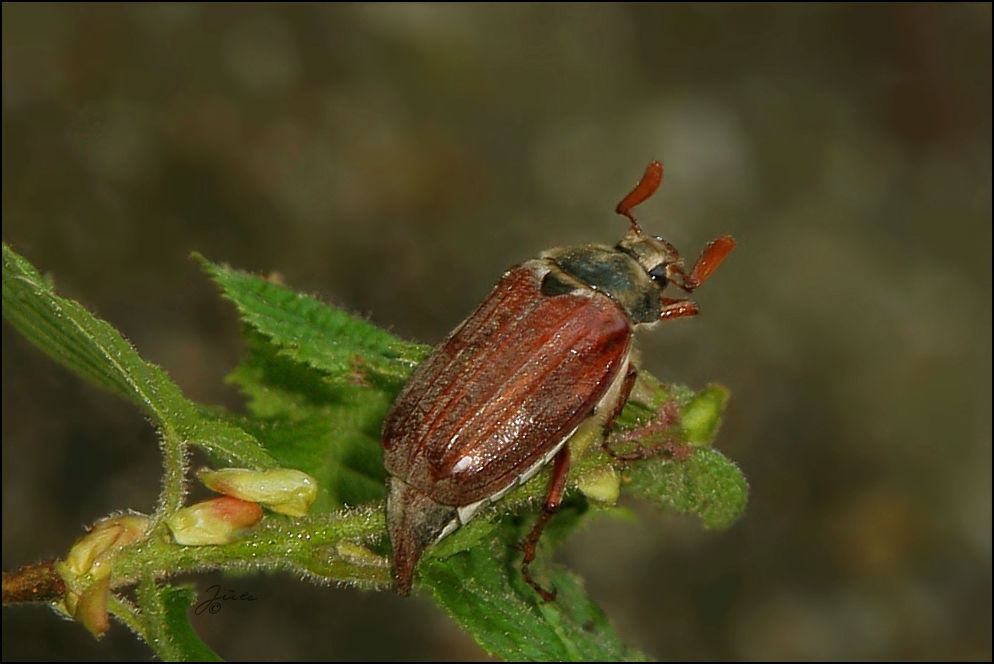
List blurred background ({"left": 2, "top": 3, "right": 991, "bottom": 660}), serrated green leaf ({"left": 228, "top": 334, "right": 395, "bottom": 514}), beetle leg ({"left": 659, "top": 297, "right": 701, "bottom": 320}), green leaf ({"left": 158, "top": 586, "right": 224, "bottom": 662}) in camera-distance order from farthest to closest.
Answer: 1. blurred background ({"left": 2, "top": 3, "right": 991, "bottom": 660})
2. beetle leg ({"left": 659, "top": 297, "right": 701, "bottom": 320})
3. serrated green leaf ({"left": 228, "top": 334, "right": 395, "bottom": 514})
4. green leaf ({"left": 158, "top": 586, "right": 224, "bottom": 662})

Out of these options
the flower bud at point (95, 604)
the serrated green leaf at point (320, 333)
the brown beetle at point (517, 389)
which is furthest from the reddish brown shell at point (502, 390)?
the flower bud at point (95, 604)

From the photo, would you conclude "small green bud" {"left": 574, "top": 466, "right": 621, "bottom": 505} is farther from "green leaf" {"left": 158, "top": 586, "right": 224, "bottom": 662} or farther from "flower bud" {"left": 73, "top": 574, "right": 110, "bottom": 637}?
"flower bud" {"left": 73, "top": 574, "right": 110, "bottom": 637}


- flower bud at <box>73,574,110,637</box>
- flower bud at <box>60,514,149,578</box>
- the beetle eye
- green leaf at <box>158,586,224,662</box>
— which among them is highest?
the beetle eye

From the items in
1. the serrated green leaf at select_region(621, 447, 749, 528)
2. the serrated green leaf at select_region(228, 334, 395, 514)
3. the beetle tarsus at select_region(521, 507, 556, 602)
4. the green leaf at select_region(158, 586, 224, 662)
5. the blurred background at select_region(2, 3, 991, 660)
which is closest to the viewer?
the green leaf at select_region(158, 586, 224, 662)

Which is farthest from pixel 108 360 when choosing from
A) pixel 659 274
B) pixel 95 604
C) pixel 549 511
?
pixel 659 274

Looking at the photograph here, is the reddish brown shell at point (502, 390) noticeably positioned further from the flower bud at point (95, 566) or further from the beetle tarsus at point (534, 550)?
the flower bud at point (95, 566)

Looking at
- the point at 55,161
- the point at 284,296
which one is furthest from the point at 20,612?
the point at 284,296

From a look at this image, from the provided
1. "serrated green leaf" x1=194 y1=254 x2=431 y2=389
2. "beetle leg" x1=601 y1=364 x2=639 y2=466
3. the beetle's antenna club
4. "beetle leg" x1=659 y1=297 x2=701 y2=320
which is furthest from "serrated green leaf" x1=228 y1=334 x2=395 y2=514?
the beetle's antenna club
